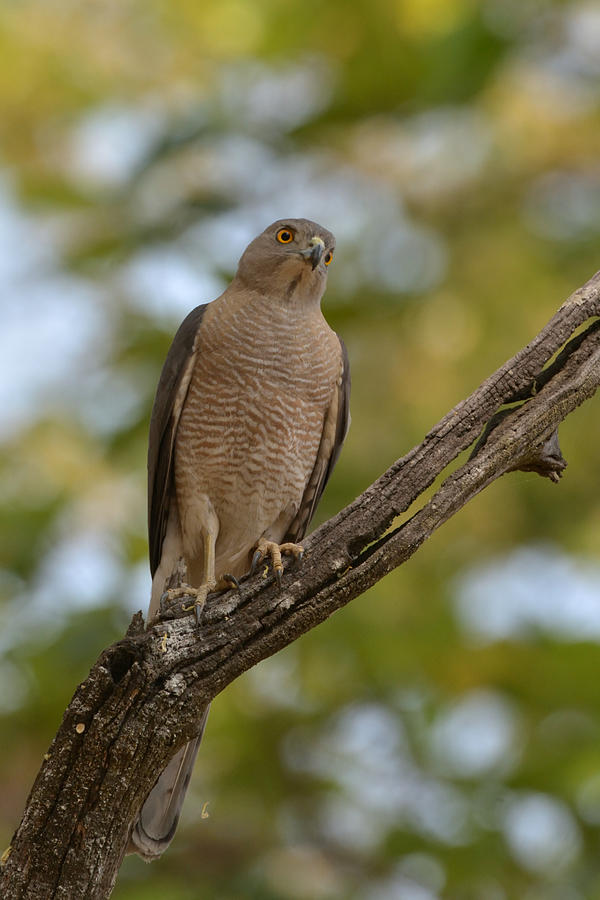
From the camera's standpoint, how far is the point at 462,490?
3.28 meters

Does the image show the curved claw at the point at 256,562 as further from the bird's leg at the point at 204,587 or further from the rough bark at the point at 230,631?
the rough bark at the point at 230,631

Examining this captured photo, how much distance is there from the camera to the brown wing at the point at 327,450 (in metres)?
4.93

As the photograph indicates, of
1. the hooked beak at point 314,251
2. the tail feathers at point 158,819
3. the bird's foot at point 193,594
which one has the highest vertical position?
the hooked beak at point 314,251

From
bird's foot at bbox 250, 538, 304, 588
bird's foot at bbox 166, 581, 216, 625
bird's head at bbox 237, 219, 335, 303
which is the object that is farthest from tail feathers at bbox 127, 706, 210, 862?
bird's head at bbox 237, 219, 335, 303

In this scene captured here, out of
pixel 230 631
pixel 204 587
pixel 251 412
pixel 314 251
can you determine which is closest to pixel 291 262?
pixel 314 251

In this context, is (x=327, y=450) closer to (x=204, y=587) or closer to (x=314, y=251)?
(x=314, y=251)

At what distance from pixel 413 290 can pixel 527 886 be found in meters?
4.12

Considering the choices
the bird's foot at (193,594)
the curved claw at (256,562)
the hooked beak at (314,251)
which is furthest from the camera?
the hooked beak at (314,251)

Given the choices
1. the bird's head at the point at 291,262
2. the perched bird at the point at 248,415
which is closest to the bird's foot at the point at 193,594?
the perched bird at the point at 248,415

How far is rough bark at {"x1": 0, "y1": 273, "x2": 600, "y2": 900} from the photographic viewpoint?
116 inches

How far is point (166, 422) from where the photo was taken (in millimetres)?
4770

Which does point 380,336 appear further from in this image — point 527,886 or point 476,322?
point 527,886

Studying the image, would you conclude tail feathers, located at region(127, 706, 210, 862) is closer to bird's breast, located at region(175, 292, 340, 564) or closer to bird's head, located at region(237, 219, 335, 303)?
bird's breast, located at region(175, 292, 340, 564)

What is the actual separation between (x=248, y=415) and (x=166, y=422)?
38 cm
